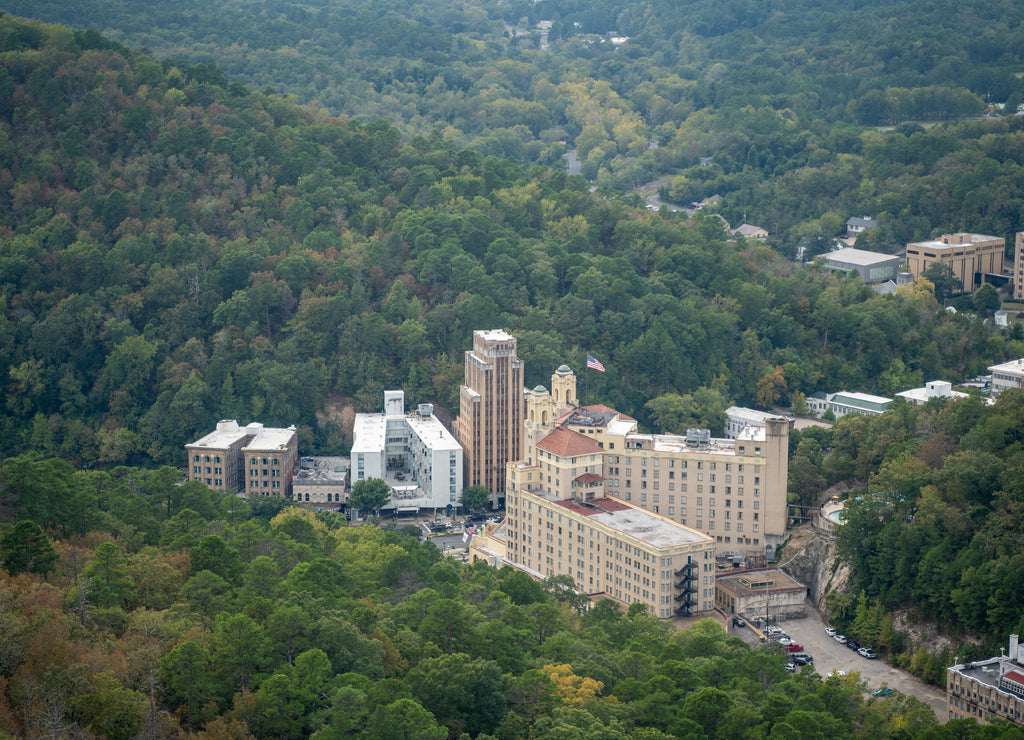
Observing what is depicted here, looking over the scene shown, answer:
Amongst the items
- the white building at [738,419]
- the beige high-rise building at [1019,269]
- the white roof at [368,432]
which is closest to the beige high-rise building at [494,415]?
the white roof at [368,432]

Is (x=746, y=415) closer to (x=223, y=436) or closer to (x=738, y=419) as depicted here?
(x=738, y=419)

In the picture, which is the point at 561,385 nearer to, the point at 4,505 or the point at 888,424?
the point at 888,424

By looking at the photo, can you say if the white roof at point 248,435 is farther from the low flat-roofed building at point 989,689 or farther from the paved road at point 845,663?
the low flat-roofed building at point 989,689

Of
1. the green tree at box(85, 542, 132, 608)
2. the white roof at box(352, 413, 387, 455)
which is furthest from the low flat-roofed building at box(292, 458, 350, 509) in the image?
the green tree at box(85, 542, 132, 608)

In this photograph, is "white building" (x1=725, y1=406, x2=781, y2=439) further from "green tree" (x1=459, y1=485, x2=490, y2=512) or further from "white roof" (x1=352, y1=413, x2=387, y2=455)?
"white roof" (x1=352, y1=413, x2=387, y2=455)

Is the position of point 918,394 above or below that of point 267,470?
above

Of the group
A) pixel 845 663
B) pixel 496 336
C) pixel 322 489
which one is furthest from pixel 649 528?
pixel 322 489
